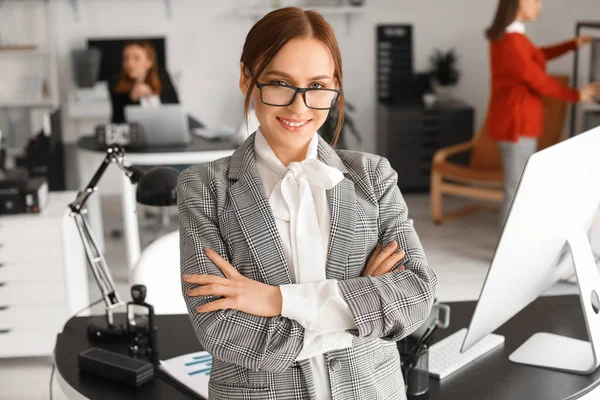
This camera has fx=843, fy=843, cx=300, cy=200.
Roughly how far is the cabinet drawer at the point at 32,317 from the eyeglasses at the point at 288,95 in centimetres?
244

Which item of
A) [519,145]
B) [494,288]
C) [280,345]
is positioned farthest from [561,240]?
[519,145]

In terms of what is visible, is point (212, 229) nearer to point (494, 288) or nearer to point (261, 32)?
point (261, 32)

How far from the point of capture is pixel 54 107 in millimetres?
6355

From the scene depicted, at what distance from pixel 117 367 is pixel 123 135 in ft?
9.62

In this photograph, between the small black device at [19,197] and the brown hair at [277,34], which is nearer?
the brown hair at [277,34]

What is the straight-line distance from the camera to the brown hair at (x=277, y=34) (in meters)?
1.42

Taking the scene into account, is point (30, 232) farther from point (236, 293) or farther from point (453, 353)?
point (236, 293)

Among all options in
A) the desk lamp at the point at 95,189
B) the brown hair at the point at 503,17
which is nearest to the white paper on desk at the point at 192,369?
the desk lamp at the point at 95,189

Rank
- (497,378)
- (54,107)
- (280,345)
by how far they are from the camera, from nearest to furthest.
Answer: (280,345)
(497,378)
(54,107)

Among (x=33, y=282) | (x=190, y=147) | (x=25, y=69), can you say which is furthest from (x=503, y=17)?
(x=25, y=69)

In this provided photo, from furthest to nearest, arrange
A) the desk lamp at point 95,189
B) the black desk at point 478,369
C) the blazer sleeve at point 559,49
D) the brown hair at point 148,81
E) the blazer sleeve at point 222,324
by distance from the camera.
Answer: the brown hair at point 148,81, the blazer sleeve at point 559,49, the desk lamp at point 95,189, the black desk at point 478,369, the blazer sleeve at point 222,324

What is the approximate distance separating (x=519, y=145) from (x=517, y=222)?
3.31 meters

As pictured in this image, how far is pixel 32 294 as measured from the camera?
3.58 metres

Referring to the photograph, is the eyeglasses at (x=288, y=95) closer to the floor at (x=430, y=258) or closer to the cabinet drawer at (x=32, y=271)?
the floor at (x=430, y=258)
